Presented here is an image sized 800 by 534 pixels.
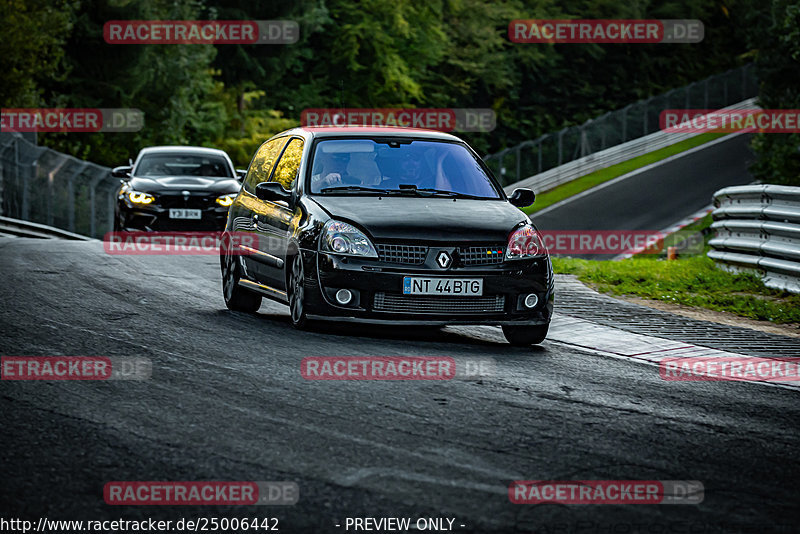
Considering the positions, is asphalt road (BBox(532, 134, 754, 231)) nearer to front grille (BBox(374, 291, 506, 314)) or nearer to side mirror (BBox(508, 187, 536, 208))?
side mirror (BBox(508, 187, 536, 208))

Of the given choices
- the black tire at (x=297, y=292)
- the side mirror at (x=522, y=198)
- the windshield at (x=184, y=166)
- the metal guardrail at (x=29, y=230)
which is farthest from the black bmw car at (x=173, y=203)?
the black tire at (x=297, y=292)

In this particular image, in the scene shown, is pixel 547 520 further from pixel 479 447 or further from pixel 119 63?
pixel 119 63

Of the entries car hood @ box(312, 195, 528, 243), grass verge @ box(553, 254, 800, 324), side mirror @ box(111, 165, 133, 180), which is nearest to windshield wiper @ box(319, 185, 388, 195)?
car hood @ box(312, 195, 528, 243)

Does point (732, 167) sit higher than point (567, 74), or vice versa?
point (567, 74)

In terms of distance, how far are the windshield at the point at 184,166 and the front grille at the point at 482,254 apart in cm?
1186

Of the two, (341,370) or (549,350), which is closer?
(341,370)

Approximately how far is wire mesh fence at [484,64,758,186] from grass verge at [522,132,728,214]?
1336mm

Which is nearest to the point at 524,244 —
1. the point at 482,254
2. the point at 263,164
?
the point at 482,254

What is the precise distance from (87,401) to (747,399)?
3.95 m

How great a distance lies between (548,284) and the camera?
9.66 meters

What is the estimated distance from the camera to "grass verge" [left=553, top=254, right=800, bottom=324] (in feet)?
40.8

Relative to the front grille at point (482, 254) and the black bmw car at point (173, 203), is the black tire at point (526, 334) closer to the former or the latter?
the front grille at point (482, 254)

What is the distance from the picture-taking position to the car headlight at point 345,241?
9281 millimetres

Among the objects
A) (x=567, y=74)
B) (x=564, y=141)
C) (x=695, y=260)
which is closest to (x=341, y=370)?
(x=695, y=260)
